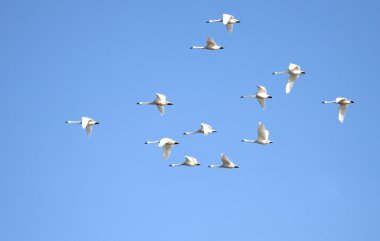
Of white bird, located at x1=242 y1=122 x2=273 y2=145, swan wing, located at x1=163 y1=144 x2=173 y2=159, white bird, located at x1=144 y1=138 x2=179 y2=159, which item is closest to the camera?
white bird, located at x1=144 y1=138 x2=179 y2=159

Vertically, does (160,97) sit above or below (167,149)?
above

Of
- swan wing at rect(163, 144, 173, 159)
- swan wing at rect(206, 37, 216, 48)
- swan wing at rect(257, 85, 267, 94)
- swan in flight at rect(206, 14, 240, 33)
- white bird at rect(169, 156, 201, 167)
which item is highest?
swan in flight at rect(206, 14, 240, 33)

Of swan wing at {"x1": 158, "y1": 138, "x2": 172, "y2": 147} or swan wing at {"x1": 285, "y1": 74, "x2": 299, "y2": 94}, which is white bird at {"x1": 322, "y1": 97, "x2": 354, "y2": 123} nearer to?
swan wing at {"x1": 285, "y1": 74, "x2": 299, "y2": 94}

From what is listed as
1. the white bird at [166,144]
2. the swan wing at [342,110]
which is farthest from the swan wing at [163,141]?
the swan wing at [342,110]

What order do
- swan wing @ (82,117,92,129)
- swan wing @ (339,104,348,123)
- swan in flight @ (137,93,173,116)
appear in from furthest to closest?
swan in flight @ (137,93,173,116)
swan wing @ (339,104,348,123)
swan wing @ (82,117,92,129)

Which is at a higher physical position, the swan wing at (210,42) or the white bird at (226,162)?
the swan wing at (210,42)

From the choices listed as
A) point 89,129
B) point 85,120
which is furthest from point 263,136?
point 85,120

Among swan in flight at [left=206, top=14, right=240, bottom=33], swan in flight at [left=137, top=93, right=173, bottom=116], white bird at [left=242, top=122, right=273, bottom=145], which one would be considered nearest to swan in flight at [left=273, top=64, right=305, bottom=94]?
white bird at [left=242, top=122, right=273, bottom=145]

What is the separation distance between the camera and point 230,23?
81.9m

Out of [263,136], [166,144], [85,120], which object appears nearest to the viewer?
[166,144]

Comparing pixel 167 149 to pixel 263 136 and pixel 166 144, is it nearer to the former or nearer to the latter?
pixel 166 144

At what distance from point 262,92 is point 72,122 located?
18337 mm

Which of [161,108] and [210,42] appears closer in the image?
Answer: [210,42]

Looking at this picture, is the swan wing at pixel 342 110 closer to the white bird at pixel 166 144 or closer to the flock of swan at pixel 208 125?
the flock of swan at pixel 208 125
